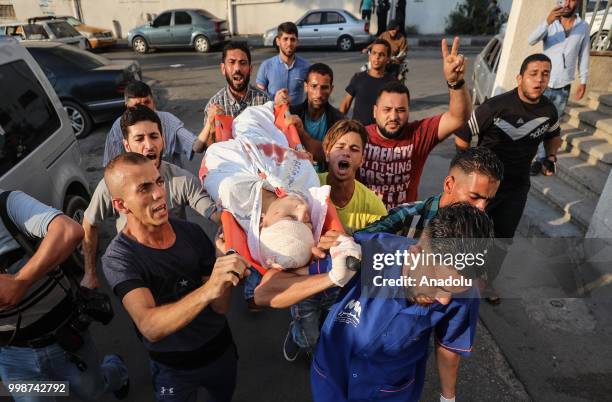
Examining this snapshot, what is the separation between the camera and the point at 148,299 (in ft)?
5.83

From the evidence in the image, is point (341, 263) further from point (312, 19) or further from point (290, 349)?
point (312, 19)

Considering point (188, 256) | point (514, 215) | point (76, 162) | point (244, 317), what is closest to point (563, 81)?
point (514, 215)

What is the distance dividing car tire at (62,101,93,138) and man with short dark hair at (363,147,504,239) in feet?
24.4

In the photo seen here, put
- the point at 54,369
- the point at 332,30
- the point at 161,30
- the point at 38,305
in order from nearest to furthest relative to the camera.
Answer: the point at 38,305 → the point at 54,369 → the point at 332,30 → the point at 161,30

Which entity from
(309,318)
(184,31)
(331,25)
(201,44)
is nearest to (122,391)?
(309,318)

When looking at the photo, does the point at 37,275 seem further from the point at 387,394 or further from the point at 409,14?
the point at 409,14

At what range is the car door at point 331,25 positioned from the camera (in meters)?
15.4

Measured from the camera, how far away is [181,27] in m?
16.0

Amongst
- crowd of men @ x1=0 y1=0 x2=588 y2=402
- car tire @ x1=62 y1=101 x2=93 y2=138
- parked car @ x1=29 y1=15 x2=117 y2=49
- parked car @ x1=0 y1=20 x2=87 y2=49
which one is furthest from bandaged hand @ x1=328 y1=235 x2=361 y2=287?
parked car @ x1=29 y1=15 x2=117 y2=49

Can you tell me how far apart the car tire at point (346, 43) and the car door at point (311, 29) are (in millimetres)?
838

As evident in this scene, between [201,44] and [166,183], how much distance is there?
15.1 metres

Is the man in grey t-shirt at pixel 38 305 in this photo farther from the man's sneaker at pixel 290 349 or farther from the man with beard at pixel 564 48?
the man with beard at pixel 564 48

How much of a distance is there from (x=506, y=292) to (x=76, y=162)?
4.49m

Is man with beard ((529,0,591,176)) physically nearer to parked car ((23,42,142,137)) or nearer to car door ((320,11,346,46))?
parked car ((23,42,142,137))
